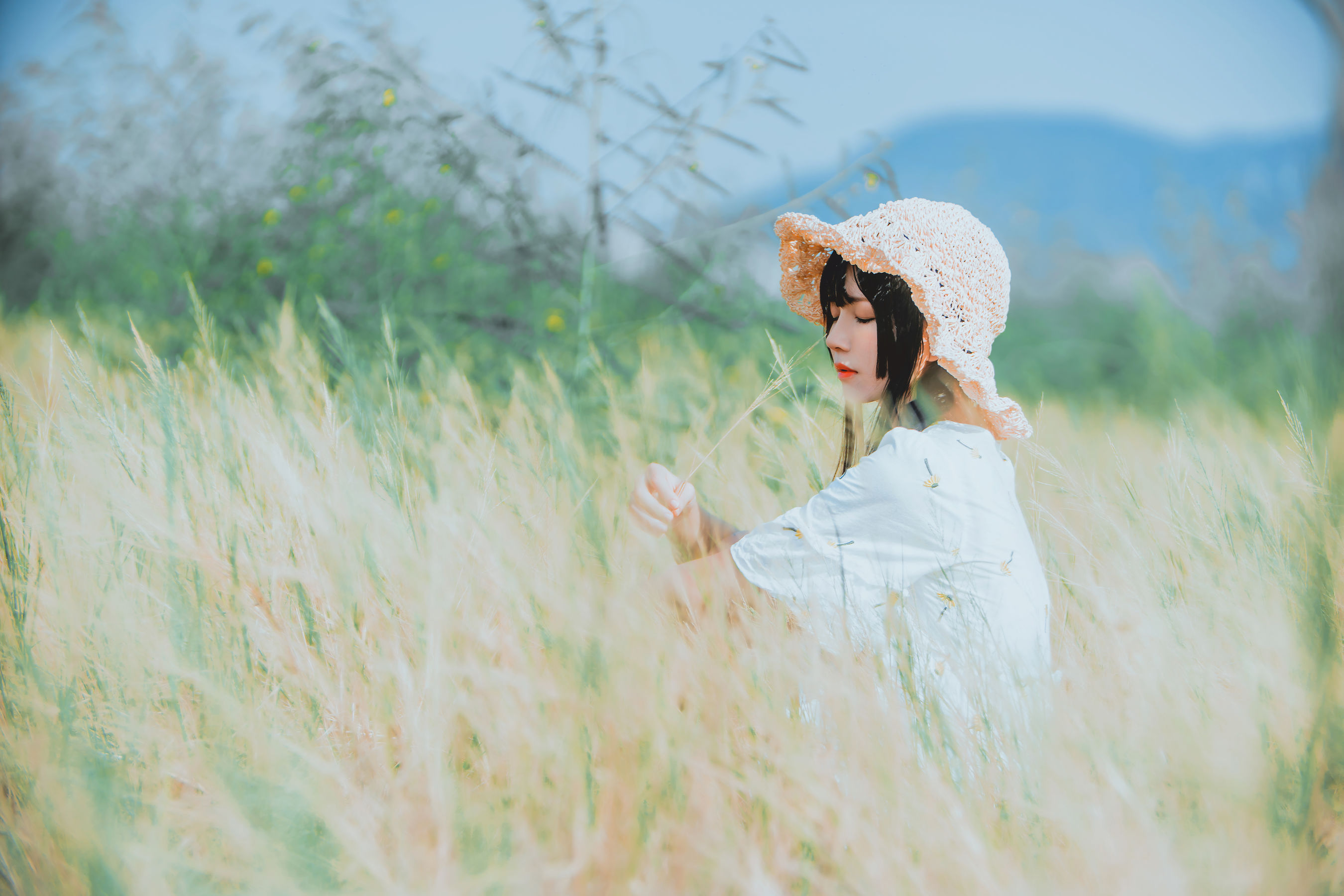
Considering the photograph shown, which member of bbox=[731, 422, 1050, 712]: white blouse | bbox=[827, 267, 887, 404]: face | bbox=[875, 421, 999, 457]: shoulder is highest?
bbox=[827, 267, 887, 404]: face

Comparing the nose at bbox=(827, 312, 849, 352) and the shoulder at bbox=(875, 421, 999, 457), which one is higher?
the nose at bbox=(827, 312, 849, 352)

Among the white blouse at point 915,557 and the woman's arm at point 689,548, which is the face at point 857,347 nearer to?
the white blouse at point 915,557

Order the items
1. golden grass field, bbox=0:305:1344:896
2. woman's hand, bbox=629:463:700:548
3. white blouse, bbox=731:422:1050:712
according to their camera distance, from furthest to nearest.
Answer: woman's hand, bbox=629:463:700:548
white blouse, bbox=731:422:1050:712
golden grass field, bbox=0:305:1344:896

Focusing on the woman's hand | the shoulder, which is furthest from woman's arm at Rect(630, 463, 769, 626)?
the shoulder

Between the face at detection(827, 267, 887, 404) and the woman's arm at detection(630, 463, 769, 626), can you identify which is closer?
the woman's arm at detection(630, 463, 769, 626)

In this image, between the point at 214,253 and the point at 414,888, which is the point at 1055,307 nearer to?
the point at 214,253

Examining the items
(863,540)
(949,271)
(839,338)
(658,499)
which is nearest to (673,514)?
(658,499)

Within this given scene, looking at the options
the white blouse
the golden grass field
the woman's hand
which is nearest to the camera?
the golden grass field

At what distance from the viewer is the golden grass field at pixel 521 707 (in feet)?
2.61

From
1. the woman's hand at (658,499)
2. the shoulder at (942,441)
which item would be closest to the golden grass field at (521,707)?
the woman's hand at (658,499)

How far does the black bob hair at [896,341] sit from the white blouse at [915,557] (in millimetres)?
114

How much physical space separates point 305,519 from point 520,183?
131 centimetres

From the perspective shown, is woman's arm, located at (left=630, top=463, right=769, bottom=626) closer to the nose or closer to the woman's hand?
the woman's hand

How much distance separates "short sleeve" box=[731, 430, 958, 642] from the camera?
1.04m
